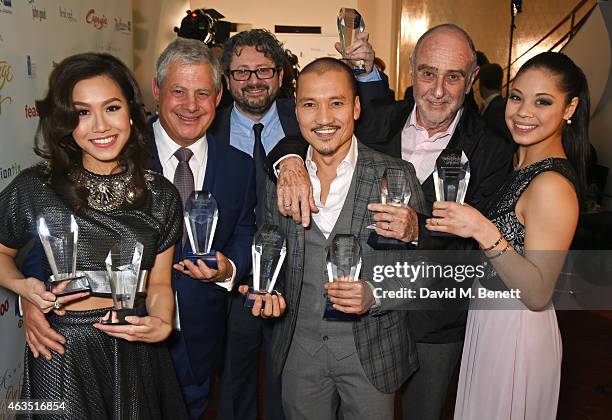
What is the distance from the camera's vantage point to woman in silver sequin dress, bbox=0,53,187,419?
1897 mm

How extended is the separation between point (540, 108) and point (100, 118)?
58.1 inches

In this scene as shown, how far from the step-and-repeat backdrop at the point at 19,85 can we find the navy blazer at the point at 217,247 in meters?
0.88

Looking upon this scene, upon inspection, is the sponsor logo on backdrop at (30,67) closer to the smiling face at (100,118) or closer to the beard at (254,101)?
the beard at (254,101)

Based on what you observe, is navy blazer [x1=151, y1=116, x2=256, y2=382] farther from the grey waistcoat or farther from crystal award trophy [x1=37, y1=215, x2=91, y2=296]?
crystal award trophy [x1=37, y1=215, x2=91, y2=296]

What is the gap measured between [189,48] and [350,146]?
2.43ft

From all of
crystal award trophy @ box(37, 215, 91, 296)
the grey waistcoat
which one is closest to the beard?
the grey waistcoat

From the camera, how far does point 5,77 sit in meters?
2.87

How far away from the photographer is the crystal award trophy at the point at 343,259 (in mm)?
2025

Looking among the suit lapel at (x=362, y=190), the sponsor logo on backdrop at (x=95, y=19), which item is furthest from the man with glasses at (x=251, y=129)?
the sponsor logo on backdrop at (x=95, y=19)

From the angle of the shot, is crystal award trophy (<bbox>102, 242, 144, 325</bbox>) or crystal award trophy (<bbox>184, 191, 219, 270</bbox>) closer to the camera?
crystal award trophy (<bbox>102, 242, 144, 325</bbox>)

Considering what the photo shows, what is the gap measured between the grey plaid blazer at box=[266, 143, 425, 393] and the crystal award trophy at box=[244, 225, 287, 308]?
0.23 ft

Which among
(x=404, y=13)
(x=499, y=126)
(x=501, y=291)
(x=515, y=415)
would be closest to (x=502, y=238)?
(x=501, y=291)

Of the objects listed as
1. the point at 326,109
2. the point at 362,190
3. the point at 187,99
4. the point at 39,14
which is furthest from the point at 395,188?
the point at 39,14

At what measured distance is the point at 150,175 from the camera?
84.4 inches
